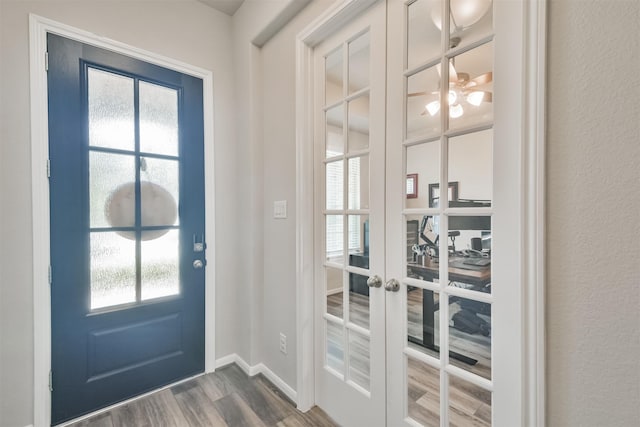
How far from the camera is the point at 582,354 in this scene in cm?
78

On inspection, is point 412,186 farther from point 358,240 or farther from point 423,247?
Answer: point 358,240

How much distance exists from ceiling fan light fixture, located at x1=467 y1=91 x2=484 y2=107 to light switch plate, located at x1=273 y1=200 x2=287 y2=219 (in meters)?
1.18

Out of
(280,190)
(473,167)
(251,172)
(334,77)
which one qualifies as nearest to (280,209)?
(280,190)

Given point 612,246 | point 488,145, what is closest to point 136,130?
point 488,145

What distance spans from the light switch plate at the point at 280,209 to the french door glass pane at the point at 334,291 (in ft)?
1.57

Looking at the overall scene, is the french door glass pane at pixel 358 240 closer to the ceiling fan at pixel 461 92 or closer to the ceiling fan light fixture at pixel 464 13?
the ceiling fan at pixel 461 92

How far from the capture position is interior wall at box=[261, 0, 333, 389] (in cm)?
179

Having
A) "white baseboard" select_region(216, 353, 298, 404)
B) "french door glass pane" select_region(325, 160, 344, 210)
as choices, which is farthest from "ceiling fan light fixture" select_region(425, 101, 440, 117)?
"white baseboard" select_region(216, 353, 298, 404)

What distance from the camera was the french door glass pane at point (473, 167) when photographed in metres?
0.99

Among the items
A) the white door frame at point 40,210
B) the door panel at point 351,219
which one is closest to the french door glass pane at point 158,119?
the white door frame at point 40,210

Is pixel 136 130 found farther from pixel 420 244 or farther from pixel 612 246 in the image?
pixel 612 246

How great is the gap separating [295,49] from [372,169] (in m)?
0.97

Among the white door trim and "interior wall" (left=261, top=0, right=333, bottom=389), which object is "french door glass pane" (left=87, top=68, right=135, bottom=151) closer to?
"interior wall" (left=261, top=0, right=333, bottom=389)

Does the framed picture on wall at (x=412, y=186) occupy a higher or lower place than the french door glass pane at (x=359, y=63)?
lower
